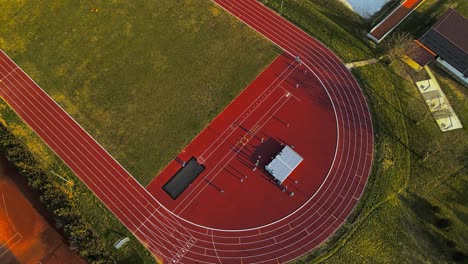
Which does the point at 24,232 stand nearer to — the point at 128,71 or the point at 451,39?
the point at 128,71

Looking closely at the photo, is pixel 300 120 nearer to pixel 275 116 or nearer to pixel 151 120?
pixel 275 116

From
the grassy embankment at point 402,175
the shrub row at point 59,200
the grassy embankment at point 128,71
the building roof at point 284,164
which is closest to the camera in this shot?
the shrub row at point 59,200

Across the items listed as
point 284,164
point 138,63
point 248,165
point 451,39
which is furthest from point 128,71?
point 451,39

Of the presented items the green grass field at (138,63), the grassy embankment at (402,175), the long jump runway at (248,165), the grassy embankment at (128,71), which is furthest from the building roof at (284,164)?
the grassy embankment at (128,71)

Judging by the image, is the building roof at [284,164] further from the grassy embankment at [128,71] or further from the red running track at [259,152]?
the grassy embankment at [128,71]

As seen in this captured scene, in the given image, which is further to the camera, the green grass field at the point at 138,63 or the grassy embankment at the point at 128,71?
the green grass field at the point at 138,63

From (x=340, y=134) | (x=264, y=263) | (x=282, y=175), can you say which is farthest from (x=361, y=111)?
(x=264, y=263)
